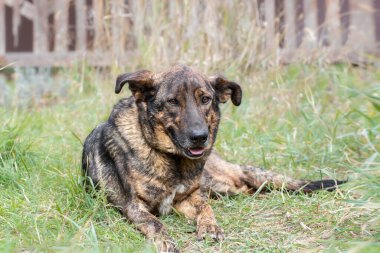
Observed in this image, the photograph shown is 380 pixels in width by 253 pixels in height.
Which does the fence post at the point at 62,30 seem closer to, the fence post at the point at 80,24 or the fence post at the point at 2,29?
the fence post at the point at 80,24

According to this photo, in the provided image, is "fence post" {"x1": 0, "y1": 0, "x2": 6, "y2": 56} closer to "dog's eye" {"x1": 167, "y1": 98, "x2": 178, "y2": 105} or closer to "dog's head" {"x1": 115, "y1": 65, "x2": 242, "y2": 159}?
"dog's head" {"x1": 115, "y1": 65, "x2": 242, "y2": 159}

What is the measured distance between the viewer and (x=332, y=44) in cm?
789

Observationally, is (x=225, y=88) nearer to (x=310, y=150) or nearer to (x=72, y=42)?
(x=310, y=150)

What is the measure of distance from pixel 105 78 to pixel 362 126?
10.1 feet

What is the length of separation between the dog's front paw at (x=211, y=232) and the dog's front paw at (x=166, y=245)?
0.26 meters

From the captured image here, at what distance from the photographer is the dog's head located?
410 cm

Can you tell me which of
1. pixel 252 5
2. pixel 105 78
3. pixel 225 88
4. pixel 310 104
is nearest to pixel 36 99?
pixel 105 78

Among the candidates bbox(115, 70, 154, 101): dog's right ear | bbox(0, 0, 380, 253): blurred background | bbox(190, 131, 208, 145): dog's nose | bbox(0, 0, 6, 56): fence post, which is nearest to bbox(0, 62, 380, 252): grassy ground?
bbox(0, 0, 380, 253): blurred background

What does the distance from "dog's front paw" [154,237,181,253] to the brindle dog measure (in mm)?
50

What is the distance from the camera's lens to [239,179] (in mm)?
5094

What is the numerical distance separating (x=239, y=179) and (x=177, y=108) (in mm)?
1164

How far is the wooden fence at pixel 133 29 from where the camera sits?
288 inches

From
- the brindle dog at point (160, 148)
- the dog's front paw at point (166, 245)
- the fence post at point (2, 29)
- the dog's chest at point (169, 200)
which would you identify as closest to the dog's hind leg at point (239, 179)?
the brindle dog at point (160, 148)

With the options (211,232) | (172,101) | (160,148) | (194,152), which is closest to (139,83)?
(172,101)
